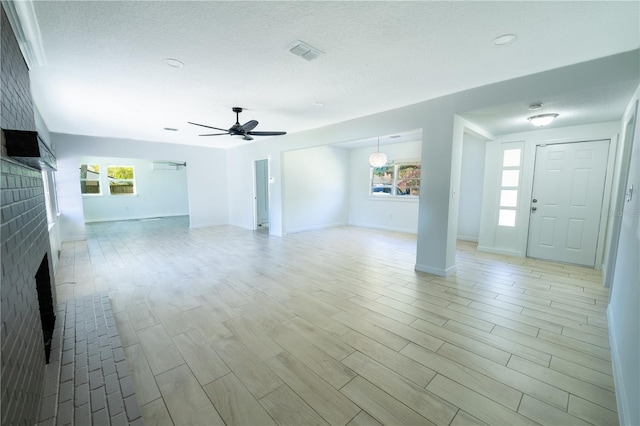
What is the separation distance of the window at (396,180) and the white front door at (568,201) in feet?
8.79

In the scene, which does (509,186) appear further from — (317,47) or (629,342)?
(317,47)

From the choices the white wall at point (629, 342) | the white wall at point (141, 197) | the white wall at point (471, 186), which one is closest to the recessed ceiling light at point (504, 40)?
the white wall at point (629, 342)

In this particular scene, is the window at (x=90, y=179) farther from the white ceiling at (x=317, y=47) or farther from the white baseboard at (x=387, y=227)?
the white baseboard at (x=387, y=227)

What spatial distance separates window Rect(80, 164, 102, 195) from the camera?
28.8ft

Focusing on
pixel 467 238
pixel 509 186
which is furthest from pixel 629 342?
pixel 467 238

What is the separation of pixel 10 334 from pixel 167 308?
1.80m

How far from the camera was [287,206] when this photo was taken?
277 inches

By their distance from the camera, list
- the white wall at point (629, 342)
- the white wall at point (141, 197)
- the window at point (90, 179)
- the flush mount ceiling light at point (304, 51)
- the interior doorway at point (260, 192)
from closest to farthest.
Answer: the white wall at point (629, 342)
the flush mount ceiling light at point (304, 51)
the interior doorway at point (260, 192)
the window at point (90, 179)
the white wall at point (141, 197)

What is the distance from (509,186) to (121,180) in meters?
11.7

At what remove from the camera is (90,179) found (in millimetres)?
8938

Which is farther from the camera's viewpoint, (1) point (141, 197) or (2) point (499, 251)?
(1) point (141, 197)

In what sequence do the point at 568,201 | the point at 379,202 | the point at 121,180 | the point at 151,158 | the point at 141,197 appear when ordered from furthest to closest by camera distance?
the point at 141,197 → the point at 121,180 → the point at 379,202 → the point at 151,158 → the point at 568,201

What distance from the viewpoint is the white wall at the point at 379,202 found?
23.3 ft

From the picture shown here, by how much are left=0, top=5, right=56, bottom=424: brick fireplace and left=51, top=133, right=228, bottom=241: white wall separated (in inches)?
202
